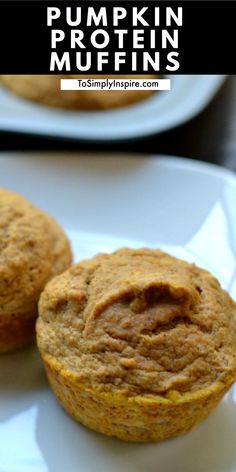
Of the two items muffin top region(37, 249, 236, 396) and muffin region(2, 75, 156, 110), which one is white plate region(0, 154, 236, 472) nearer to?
muffin top region(37, 249, 236, 396)

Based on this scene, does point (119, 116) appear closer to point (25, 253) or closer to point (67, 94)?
point (67, 94)

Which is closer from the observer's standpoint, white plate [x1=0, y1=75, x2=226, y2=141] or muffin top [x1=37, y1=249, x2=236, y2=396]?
muffin top [x1=37, y1=249, x2=236, y2=396]

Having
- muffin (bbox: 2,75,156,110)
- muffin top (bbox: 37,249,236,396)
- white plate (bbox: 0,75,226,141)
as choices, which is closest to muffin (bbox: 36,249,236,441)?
muffin top (bbox: 37,249,236,396)

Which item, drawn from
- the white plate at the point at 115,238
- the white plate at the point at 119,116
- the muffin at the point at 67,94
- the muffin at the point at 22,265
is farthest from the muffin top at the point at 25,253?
the muffin at the point at 67,94

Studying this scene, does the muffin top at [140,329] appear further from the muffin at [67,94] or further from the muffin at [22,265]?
the muffin at [67,94]

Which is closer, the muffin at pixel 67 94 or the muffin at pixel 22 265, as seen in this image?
the muffin at pixel 22 265

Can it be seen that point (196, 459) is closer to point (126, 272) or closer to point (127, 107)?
point (126, 272)
